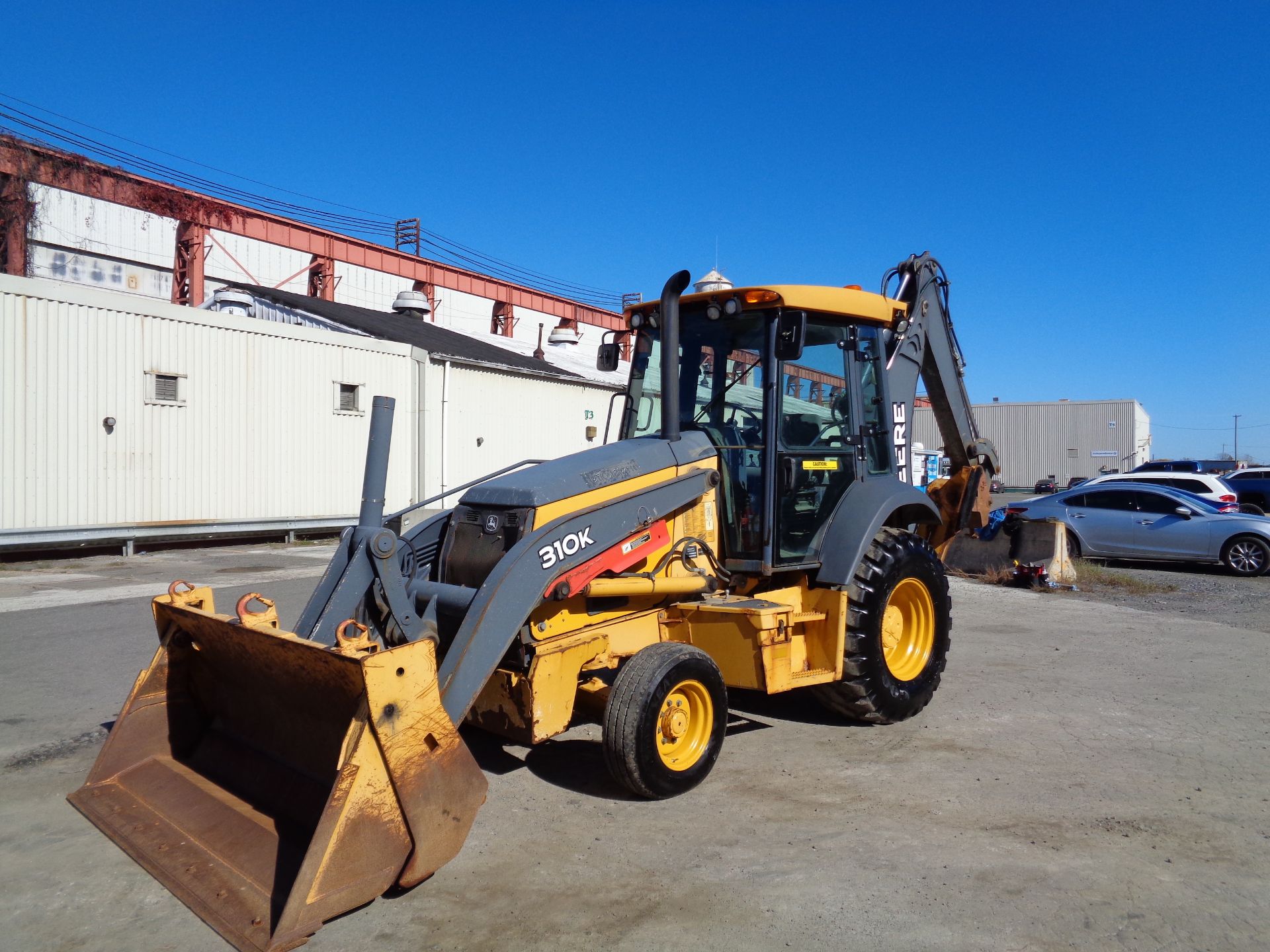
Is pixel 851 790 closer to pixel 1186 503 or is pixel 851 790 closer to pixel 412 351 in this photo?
pixel 1186 503

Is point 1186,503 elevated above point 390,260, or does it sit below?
below

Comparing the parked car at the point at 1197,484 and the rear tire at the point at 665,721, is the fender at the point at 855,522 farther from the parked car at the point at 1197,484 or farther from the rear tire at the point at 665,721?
the parked car at the point at 1197,484

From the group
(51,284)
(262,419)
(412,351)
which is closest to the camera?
(51,284)

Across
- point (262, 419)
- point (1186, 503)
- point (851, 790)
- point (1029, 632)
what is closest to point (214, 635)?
point (851, 790)

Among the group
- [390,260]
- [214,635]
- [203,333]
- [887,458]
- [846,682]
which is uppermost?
[390,260]

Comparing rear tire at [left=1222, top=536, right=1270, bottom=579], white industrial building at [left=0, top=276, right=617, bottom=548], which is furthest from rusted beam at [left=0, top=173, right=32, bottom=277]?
rear tire at [left=1222, top=536, right=1270, bottom=579]

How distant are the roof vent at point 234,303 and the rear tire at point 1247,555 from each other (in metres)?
18.1

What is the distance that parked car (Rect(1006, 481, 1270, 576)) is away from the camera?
563 inches

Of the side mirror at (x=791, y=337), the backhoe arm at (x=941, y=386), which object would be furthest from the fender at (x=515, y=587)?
the backhoe arm at (x=941, y=386)

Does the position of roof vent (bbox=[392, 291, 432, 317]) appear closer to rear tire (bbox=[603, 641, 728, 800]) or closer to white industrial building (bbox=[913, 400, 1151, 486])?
rear tire (bbox=[603, 641, 728, 800])

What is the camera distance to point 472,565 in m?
5.03

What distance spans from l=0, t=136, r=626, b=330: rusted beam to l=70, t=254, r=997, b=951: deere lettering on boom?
20.4m

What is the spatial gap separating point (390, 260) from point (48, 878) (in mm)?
32402

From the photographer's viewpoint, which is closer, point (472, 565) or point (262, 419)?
point (472, 565)
